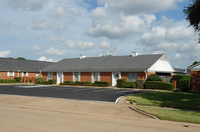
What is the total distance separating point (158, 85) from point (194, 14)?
12282 mm

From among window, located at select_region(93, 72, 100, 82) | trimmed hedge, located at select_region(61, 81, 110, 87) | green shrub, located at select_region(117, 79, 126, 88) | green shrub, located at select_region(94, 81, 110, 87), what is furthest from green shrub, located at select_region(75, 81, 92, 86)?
green shrub, located at select_region(117, 79, 126, 88)

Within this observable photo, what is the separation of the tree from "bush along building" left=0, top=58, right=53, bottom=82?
1403 inches

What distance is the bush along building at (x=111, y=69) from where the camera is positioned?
3145cm

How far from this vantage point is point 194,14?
644 inches

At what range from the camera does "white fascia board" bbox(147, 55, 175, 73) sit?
31.5 m

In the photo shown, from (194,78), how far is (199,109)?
5.60 meters

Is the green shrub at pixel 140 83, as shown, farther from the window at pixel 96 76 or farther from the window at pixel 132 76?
the window at pixel 96 76

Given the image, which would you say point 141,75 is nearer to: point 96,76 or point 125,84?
point 125,84

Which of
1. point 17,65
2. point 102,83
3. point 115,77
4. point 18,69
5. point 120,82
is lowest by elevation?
point 102,83

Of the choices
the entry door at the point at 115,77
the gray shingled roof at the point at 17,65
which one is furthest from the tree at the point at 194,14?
the gray shingled roof at the point at 17,65

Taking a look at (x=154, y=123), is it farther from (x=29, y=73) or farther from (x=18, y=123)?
(x=29, y=73)

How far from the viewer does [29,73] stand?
1967 inches

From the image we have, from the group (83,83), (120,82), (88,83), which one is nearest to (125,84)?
(120,82)

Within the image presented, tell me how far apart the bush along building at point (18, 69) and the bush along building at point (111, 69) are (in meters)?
9.03
